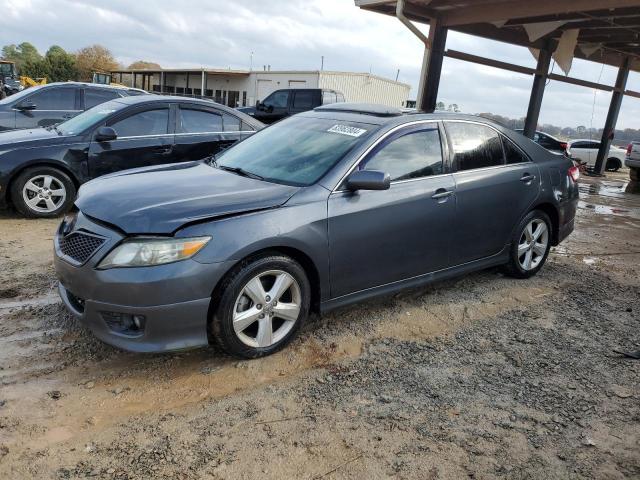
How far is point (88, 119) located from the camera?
22.1ft

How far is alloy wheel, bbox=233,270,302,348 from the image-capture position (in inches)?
124

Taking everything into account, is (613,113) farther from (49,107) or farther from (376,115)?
(49,107)

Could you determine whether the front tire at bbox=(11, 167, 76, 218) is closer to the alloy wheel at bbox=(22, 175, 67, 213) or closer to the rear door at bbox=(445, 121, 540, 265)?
the alloy wheel at bbox=(22, 175, 67, 213)

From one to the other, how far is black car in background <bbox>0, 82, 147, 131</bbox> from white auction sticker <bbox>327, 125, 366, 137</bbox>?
7097 millimetres

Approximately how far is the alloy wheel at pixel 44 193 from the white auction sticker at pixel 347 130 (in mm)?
4028

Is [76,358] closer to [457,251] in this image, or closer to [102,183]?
[102,183]

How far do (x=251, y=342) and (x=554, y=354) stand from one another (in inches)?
84.2

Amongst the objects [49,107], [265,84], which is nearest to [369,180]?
[49,107]

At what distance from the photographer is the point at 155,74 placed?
45812mm

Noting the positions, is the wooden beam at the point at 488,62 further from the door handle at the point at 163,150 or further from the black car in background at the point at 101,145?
the door handle at the point at 163,150

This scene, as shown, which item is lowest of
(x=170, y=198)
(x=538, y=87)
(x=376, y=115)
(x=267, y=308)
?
(x=267, y=308)

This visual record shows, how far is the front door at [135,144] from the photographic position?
6508 mm

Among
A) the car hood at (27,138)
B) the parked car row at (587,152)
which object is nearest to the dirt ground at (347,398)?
the car hood at (27,138)

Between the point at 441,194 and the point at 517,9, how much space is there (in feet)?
21.8
